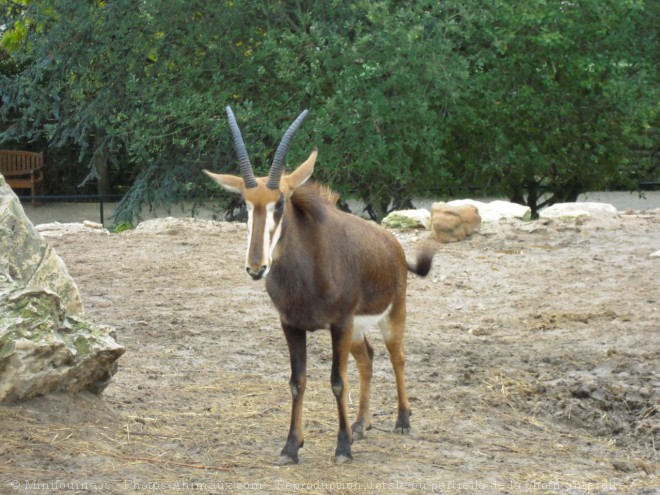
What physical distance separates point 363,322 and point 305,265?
2.32 feet

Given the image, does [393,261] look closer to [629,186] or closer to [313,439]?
[313,439]

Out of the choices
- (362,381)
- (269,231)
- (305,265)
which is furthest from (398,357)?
(269,231)

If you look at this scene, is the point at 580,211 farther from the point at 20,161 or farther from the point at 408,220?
the point at 20,161

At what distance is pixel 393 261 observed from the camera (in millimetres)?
7141

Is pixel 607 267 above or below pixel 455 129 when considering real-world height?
below

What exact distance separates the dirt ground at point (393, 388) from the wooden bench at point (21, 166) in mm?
12881

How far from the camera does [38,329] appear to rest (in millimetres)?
6324

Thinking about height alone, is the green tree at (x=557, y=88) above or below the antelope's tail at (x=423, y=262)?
above

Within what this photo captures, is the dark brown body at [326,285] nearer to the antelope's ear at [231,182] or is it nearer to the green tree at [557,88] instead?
the antelope's ear at [231,182]

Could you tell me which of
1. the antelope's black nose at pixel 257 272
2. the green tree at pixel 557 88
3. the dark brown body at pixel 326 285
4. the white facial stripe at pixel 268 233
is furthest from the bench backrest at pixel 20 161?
the antelope's black nose at pixel 257 272

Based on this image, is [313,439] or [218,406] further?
[218,406]

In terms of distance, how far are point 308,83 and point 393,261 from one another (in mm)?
10948

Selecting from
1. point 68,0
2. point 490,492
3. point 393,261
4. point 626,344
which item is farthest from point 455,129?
point 490,492

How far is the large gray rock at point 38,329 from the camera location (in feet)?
20.5
